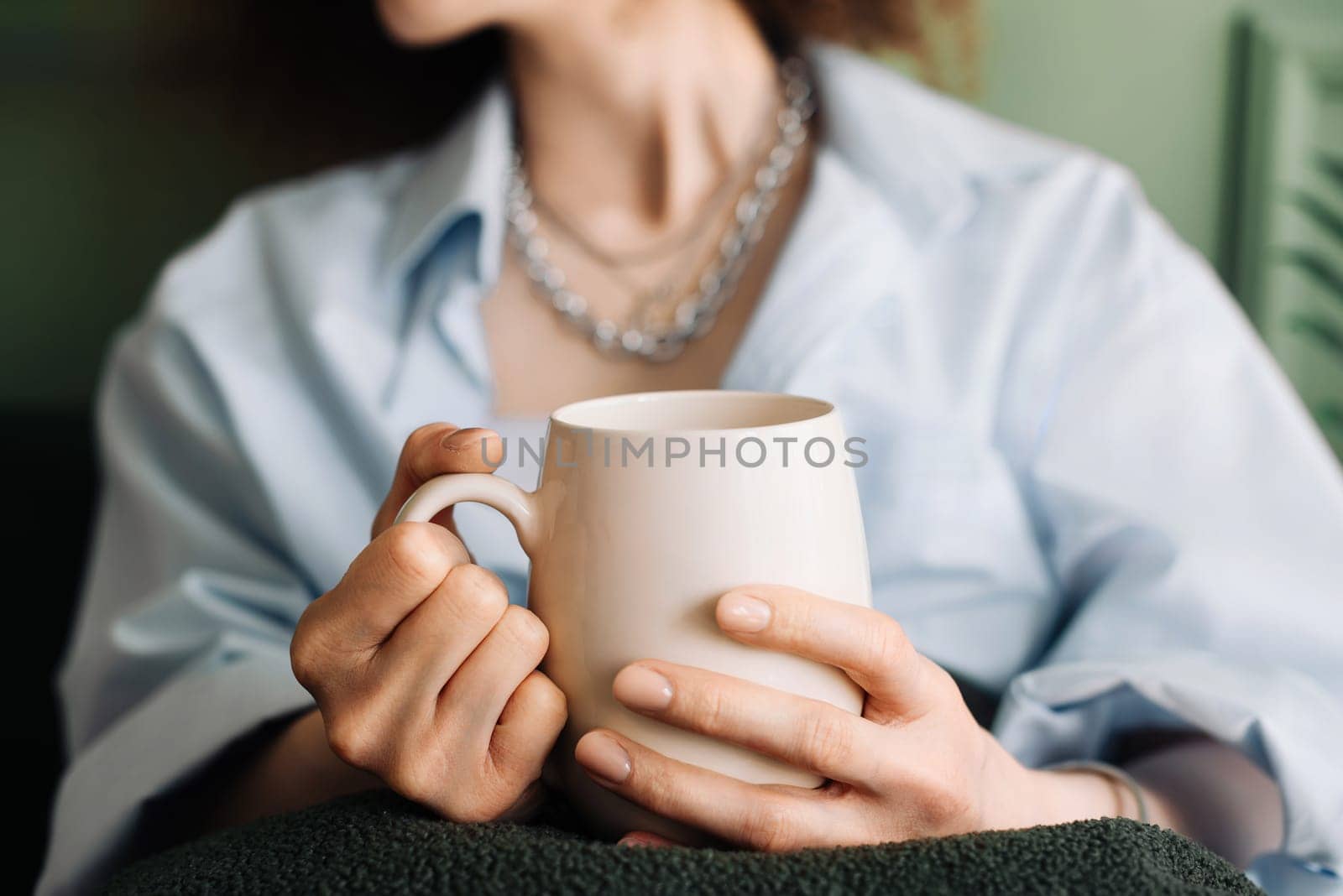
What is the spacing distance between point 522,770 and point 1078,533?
1.60ft

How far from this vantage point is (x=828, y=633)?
404mm

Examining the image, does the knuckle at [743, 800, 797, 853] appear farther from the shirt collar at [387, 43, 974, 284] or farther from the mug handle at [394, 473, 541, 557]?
the shirt collar at [387, 43, 974, 284]

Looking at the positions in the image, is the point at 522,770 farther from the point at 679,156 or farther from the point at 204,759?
the point at 679,156

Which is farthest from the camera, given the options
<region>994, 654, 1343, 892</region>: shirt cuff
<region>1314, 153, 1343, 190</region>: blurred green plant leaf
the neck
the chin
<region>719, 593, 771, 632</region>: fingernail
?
<region>1314, 153, 1343, 190</region>: blurred green plant leaf

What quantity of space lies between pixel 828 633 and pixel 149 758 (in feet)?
1.70

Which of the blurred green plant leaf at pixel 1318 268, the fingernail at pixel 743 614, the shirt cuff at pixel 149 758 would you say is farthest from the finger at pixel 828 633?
the blurred green plant leaf at pixel 1318 268

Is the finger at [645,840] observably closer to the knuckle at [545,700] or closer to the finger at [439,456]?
the knuckle at [545,700]

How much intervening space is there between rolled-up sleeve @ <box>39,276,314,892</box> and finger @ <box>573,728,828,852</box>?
35cm

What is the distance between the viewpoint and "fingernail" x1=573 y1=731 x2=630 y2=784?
0.41 meters

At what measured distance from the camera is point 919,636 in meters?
0.77

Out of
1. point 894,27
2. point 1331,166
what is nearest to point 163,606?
point 894,27

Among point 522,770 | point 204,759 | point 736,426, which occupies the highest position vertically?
point 736,426

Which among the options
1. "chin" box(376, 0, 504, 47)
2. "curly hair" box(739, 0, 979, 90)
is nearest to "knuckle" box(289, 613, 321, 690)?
"chin" box(376, 0, 504, 47)

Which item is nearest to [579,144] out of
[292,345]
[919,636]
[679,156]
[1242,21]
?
[679,156]
